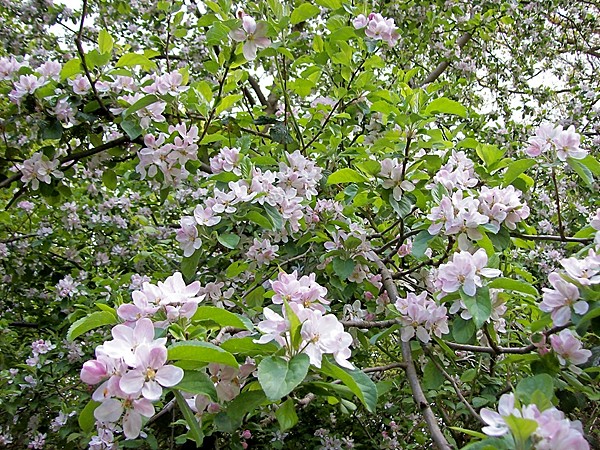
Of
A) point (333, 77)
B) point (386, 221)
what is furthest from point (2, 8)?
point (386, 221)

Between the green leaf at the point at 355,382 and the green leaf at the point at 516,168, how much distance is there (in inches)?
32.2

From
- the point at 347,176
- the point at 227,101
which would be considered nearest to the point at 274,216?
the point at 347,176

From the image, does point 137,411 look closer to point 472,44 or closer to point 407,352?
point 407,352

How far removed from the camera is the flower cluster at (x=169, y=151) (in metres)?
1.83

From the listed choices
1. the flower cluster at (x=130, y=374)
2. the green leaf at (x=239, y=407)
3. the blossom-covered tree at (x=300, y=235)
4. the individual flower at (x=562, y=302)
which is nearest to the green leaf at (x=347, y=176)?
the blossom-covered tree at (x=300, y=235)

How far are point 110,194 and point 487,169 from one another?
280 centimetres

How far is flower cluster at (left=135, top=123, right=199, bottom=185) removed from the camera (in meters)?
1.83

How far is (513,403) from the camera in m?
0.75

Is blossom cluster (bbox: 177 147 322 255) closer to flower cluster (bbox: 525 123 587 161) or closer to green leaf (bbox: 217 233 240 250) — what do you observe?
green leaf (bbox: 217 233 240 250)

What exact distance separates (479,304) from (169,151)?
123cm

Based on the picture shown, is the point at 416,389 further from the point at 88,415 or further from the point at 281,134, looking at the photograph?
the point at 281,134

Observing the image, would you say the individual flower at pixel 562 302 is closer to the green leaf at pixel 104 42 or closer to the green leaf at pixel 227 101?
the green leaf at pixel 227 101

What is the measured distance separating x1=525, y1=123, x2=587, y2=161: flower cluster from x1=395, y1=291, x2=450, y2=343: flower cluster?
0.55 m

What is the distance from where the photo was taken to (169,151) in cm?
185
